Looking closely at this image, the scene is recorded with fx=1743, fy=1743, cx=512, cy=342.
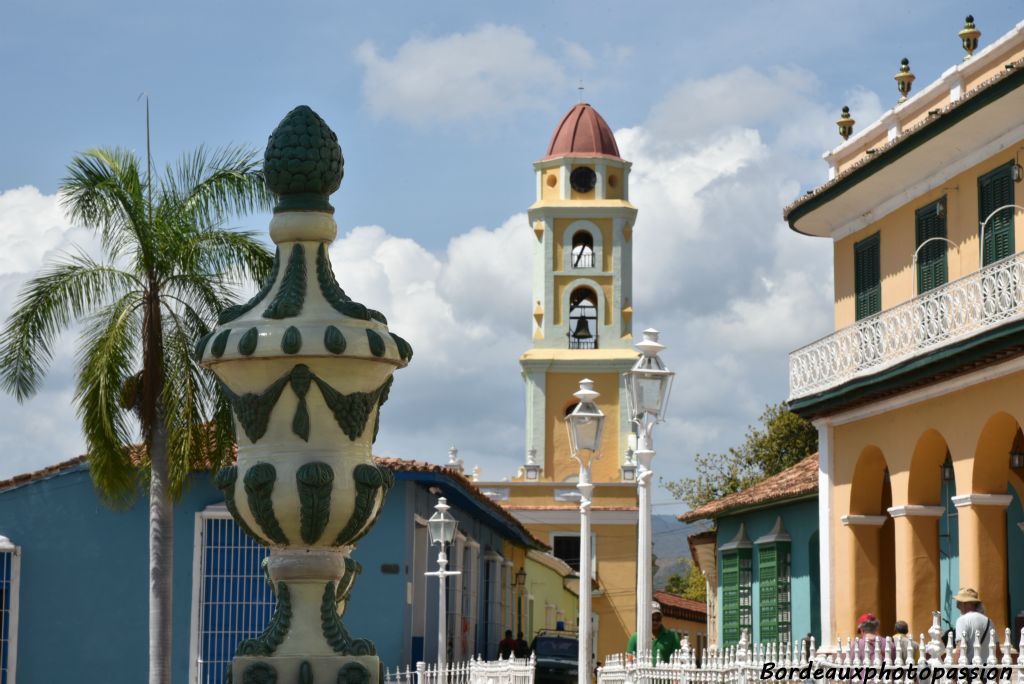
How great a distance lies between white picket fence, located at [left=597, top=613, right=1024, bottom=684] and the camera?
10.3m

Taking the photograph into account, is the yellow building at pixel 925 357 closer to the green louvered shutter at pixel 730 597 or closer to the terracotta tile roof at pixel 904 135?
the terracotta tile roof at pixel 904 135

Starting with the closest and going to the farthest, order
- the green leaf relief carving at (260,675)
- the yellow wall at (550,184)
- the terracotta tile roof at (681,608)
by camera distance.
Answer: the green leaf relief carving at (260,675) → the yellow wall at (550,184) → the terracotta tile roof at (681,608)

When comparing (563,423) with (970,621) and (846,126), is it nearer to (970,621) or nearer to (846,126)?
(846,126)

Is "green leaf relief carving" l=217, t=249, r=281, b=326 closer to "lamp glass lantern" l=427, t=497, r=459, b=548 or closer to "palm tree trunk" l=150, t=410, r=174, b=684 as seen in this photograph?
"palm tree trunk" l=150, t=410, r=174, b=684

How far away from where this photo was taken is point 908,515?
19906 mm

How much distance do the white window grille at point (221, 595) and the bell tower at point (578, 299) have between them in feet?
95.8

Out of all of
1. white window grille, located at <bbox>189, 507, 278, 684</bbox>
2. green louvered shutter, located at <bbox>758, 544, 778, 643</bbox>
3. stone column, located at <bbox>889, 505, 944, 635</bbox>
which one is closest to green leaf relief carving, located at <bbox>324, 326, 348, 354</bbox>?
stone column, located at <bbox>889, 505, 944, 635</bbox>

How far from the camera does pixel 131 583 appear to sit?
2320 cm

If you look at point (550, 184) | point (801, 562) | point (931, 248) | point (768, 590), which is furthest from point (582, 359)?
point (931, 248)

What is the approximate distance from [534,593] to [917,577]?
28.6m

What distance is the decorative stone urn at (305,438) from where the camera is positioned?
6.62 meters

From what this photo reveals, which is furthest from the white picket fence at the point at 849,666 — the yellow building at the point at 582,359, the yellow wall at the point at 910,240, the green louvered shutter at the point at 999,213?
the yellow building at the point at 582,359

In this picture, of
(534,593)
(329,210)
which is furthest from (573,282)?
(329,210)

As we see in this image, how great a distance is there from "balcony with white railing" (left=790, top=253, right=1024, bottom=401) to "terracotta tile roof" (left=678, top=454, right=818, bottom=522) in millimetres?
3422
